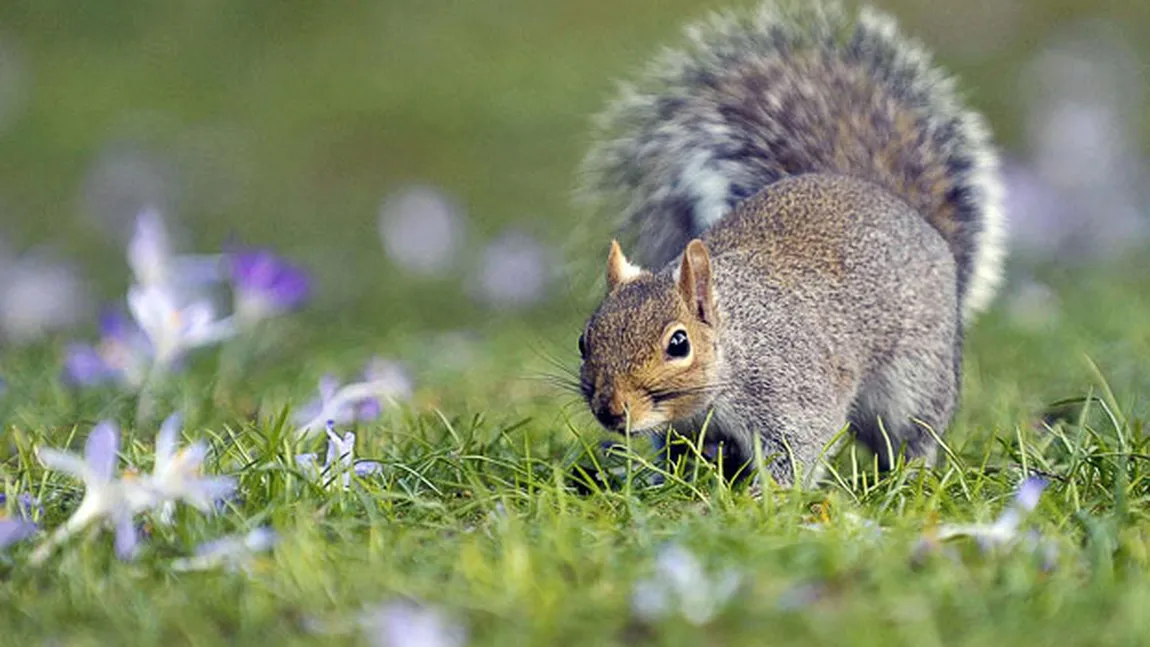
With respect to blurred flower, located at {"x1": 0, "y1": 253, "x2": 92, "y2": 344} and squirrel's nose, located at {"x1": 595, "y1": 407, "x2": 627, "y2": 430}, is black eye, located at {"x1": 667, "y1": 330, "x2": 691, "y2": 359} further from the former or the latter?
blurred flower, located at {"x1": 0, "y1": 253, "x2": 92, "y2": 344}

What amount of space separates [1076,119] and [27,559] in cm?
643

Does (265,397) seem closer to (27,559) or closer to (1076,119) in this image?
(27,559)

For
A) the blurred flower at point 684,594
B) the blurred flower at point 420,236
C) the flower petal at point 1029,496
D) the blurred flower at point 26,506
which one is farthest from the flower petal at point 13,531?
the blurred flower at point 420,236

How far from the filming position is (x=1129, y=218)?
23.0 feet

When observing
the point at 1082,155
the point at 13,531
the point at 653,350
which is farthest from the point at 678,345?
the point at 1082,155

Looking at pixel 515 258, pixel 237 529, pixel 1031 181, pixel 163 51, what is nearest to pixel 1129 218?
pixel 1031 181

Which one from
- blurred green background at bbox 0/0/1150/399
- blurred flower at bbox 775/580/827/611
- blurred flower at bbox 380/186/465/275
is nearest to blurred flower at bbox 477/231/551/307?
blurred flower at bbox 380/186/465/275

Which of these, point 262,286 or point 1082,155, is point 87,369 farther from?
point 1082,155

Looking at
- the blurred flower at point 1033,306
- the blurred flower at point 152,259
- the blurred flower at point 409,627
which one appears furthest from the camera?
A: the blurred flower at point 1033,306

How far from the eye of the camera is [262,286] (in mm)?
4609

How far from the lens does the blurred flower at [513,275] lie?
6543mm

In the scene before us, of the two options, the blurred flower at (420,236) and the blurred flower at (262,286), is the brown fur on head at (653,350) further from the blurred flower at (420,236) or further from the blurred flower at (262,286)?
the blurred flower at (420,236)

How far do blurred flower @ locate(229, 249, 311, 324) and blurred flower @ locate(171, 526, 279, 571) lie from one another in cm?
205

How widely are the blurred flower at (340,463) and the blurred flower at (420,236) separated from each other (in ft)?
13.4
